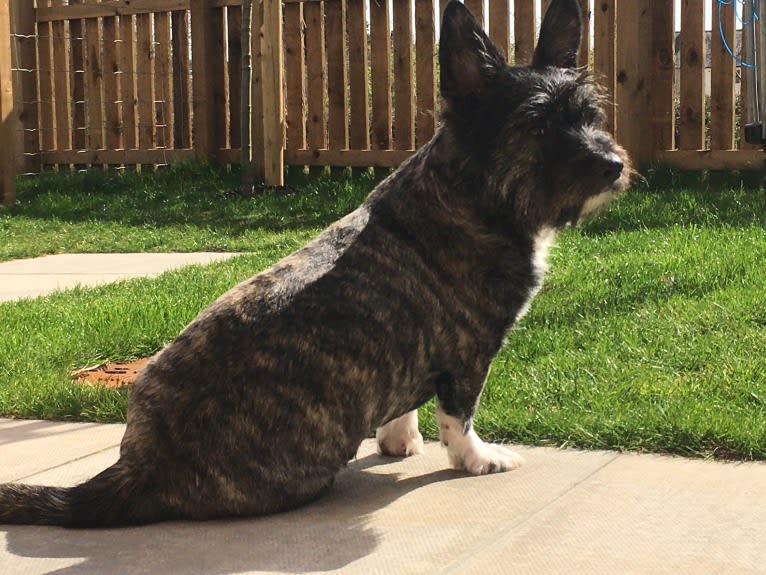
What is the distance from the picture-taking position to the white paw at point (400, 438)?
430 cm

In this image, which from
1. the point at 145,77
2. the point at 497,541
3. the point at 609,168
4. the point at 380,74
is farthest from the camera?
→ the point at 145,77

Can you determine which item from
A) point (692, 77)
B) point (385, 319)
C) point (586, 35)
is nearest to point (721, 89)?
point (692, 77)

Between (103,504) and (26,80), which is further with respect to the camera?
(26,80)

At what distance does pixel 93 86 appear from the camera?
52.0 ft

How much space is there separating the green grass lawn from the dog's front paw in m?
0.34

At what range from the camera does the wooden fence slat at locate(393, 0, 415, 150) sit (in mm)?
12891

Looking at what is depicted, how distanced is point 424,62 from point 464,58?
9.14 m

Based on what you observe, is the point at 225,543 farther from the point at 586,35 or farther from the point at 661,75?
the point at 586,35

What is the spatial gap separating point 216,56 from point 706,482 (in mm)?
11651

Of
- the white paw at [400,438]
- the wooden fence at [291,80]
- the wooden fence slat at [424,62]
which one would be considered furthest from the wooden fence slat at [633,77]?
the white paw at [400,438]

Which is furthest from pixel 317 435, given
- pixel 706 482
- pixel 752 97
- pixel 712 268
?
pixel 752 97

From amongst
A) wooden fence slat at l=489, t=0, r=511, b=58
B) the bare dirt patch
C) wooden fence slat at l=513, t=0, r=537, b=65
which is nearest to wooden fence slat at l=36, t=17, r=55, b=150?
wooden fence slat at l=489, t=0, r=511, b=58

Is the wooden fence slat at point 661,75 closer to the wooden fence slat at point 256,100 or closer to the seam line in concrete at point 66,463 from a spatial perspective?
the wooden fence slat at point 256,100

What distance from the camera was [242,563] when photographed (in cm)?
320
